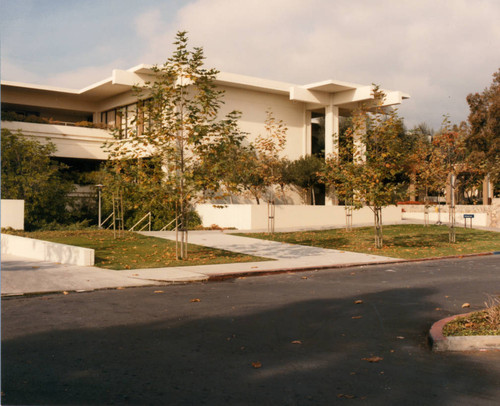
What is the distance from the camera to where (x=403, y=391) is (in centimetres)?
531

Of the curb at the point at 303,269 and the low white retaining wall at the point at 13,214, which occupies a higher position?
the low white retaining wall at the point at 13,214

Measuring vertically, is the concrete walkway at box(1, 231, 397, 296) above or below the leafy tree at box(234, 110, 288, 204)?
below

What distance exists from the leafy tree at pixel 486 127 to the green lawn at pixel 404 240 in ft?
32.6

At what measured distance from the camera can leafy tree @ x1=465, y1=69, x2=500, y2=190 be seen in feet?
127

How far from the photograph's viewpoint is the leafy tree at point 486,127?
127 feet

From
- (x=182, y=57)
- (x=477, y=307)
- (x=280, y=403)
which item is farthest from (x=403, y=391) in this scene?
A: (x=182, y=57)

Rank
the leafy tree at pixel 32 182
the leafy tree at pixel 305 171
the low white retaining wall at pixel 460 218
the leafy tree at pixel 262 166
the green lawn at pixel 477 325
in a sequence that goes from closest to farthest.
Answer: the green lawn at pixel 477 325 < the leafy tree at pixel 32 182 < the leafy tree at pixel 262 166 < the low white retaining wall at pixel 460 218 < the leafy tree at pixel 305 171

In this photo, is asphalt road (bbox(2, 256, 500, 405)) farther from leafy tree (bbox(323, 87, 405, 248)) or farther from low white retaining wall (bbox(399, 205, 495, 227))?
low white retaining wall (bbox(399, 205, 495, 227))

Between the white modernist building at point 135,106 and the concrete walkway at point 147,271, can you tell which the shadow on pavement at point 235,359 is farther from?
the white modernist building at point 135,106

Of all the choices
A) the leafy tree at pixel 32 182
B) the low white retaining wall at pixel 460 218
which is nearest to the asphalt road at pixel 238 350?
the leafy tree at pixel 32 182

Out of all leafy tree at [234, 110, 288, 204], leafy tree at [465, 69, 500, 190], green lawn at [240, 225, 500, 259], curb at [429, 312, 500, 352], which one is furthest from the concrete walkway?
leafy tree at [465, 69, 500, 190]

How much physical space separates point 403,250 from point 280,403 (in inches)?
705

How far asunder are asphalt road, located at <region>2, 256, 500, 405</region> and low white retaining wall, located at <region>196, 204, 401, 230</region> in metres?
17.7

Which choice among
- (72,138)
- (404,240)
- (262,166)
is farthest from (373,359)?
(72,138)
